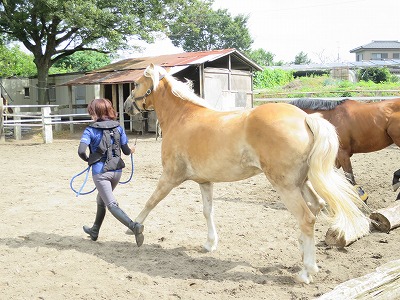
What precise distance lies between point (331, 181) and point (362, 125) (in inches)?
141

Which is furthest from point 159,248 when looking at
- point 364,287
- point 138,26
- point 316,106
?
point 138,26

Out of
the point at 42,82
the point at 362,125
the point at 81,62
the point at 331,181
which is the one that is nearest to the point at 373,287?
the point at 331,181

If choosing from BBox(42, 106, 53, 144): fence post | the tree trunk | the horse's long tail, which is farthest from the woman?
the tree trunk

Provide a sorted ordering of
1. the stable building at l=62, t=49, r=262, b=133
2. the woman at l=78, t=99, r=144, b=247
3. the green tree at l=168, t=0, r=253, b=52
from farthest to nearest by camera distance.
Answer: the green tree at l=168, t=0, r=253, b=52 → the stable building at l=62, t=49, r=262, b=133 → the woman at l=78, t=99, r=144, b=247

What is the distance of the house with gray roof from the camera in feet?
260

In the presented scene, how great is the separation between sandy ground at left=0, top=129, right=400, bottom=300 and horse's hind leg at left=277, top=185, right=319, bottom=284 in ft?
0.39

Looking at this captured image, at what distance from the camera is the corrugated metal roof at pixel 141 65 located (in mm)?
20547

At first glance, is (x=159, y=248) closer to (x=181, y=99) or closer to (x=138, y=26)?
(x=181, y=99)

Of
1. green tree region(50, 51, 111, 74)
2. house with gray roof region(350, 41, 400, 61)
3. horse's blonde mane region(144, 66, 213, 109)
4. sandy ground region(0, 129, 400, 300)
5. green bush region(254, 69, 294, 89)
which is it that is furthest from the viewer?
house with gray roof region(350, 41, 400, 61)

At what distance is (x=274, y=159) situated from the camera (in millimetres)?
4227

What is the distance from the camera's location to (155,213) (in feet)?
22.3

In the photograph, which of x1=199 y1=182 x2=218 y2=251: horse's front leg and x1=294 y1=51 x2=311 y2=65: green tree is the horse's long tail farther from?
x1=294 y1=51 x2=311 y2=65: green tree

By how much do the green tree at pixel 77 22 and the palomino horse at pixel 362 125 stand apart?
16488 mm

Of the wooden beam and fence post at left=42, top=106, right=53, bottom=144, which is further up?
fence post at left=42, top=106, right=53, bottom=144
